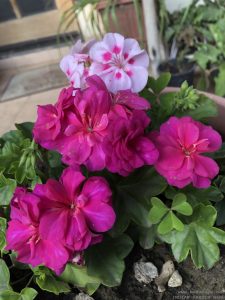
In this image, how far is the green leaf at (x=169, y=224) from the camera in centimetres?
52

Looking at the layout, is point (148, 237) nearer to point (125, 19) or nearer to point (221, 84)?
point (221, 84)

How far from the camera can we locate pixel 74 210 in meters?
0.47

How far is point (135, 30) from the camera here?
1947 millimetres

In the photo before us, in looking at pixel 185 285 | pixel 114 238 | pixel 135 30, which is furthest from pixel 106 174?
pixel 135 30

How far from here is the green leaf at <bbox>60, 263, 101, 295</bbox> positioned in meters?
0.57

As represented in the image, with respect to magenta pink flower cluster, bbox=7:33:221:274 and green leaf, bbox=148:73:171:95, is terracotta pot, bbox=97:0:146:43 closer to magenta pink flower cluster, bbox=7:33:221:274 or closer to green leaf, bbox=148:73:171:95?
green leaf, bbox=148:73:171:95

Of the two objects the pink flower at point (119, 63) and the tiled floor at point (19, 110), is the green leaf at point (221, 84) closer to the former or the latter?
the tiled floor at point (19, 110)

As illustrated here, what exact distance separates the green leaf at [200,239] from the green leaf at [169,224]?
0.05 m

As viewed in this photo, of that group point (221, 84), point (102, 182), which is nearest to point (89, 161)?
point (102, 182)

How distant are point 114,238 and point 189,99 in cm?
28

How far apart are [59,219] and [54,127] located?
13cm

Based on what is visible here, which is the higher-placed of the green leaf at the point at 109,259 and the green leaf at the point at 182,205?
the green leaf at the point at 182,205

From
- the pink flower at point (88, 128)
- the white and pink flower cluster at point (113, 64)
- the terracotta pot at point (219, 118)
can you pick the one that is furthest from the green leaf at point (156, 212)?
the terracotta pot at point (219, 118)

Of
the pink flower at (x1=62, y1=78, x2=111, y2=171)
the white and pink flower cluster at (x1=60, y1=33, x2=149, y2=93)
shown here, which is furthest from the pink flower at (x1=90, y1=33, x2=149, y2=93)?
the pink flower at (x1=62, y1=78, x2=111, y2=171)
